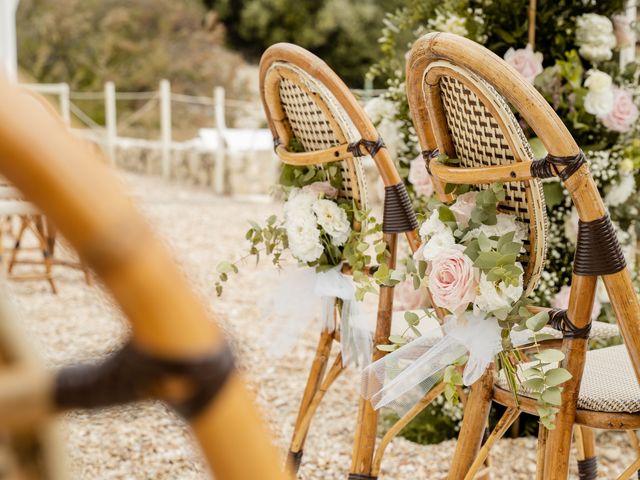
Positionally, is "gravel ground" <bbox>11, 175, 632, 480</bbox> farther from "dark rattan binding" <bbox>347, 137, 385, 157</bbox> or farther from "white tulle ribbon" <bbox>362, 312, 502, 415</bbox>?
"dark rattan binding" <bbox>347, 137, 385, 157</bbox>

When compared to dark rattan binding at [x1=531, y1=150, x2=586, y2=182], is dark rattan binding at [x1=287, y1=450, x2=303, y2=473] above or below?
below

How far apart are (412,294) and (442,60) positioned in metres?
1.30

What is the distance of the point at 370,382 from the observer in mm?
1420

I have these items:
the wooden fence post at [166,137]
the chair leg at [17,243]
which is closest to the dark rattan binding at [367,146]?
the chair leg at [17,243]

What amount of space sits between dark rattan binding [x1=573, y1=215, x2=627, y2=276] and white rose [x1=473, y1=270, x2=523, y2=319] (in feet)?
0.47

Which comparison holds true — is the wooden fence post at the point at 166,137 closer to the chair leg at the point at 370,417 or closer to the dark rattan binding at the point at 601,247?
the chair leg at the point at 370,417

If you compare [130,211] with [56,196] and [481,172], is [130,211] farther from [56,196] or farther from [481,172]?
[481,172]

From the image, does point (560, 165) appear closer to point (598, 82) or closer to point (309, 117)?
point (309, 117)

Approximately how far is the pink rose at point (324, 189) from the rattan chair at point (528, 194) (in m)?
0.36

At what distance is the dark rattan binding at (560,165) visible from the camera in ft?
3.55

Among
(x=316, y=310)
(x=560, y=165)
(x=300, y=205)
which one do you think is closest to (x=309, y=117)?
(x=300, y=205)

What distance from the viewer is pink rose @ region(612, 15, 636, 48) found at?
247cm

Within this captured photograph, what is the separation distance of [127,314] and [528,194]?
1018 millimetres

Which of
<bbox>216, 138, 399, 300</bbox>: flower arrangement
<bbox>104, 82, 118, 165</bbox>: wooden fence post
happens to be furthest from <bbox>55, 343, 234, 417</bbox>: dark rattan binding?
<bbox>104, 82, 118, 165</bbox>: wooden fence post
